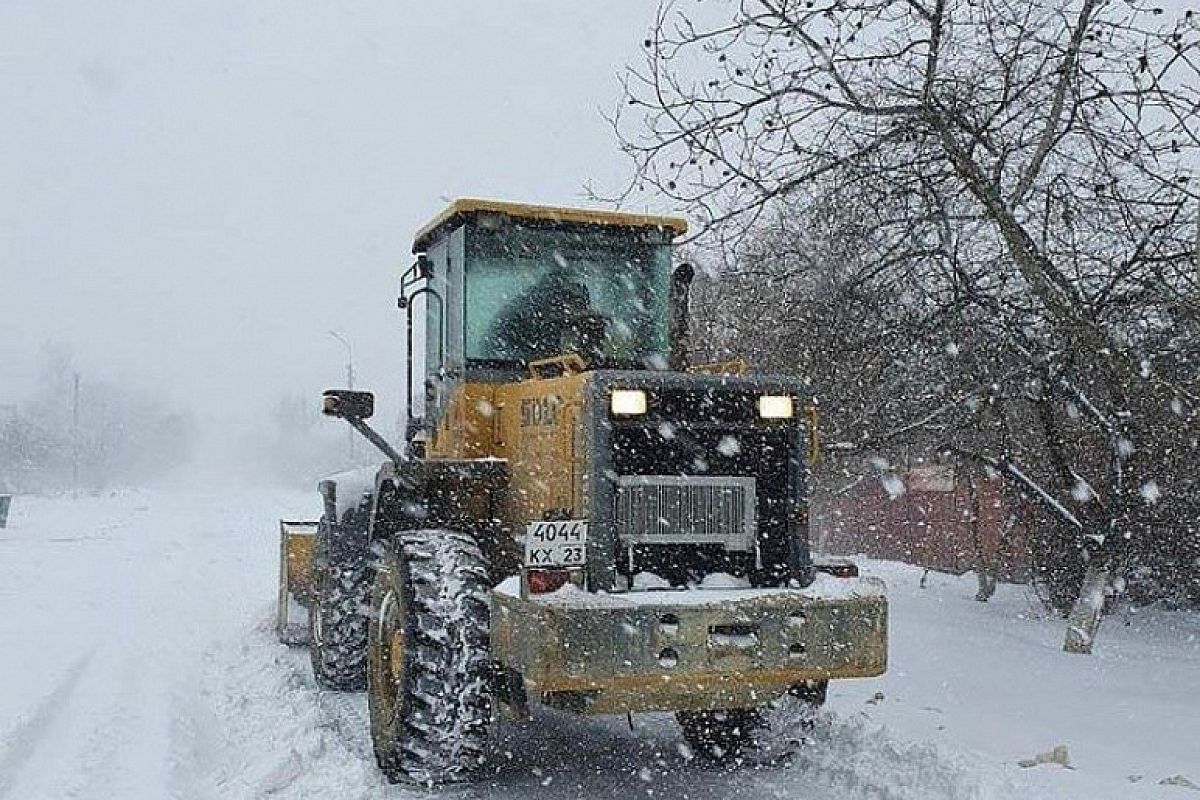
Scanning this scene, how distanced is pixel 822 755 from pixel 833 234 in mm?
4060

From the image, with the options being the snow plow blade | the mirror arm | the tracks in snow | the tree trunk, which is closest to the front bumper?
the tracks in snow

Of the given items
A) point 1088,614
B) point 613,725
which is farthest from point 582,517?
point 1088,614

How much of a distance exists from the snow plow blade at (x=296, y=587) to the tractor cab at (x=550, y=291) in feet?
12.9

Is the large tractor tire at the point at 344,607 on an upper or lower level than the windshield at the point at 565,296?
lower

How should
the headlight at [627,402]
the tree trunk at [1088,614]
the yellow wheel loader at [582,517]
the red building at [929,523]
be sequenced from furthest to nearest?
the red building at [929,523] → the tree trunk at [1088,614] → the headlight at [627,402] → the yellow wheel loader at [582,517]

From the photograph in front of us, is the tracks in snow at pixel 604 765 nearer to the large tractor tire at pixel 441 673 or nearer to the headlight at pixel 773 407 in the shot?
the large tractor tire at pixel 441 673

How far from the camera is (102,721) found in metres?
7.54

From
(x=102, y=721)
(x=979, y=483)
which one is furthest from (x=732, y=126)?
(x=979, y=483)

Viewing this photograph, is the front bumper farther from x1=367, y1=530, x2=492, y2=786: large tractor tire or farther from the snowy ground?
the snowy ground

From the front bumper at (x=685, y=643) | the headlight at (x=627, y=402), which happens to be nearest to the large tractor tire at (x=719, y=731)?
the front bumper at (x=685, y=643)

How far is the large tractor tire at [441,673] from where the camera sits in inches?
223

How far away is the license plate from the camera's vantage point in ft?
17.8

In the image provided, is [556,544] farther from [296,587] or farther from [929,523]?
[929,523]

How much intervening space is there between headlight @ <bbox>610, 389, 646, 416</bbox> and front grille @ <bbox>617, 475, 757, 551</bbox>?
367 millimetres
